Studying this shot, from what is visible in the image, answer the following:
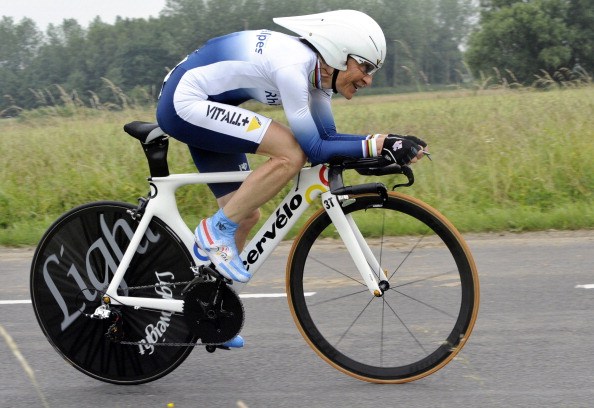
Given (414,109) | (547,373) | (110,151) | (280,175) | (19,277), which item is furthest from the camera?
(414,109)

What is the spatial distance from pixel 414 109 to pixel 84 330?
8213 millimetres

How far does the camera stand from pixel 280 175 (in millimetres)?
4031

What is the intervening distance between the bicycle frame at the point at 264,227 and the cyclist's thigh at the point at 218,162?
0.64ft

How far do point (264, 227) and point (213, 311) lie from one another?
45 centimetres

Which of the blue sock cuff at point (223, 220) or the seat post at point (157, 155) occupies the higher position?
the seat post at point (157, 155)

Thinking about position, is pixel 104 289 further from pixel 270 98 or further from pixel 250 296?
pixel 250 296

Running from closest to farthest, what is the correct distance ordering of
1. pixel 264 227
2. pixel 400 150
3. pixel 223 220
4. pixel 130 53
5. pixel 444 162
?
pixel 400 150
pixel 223 220
pixel 264 227
pixel 444 162
pixel 130 53

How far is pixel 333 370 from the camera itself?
4508mm

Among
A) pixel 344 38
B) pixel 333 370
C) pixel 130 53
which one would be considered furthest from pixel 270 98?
pixel 130 53

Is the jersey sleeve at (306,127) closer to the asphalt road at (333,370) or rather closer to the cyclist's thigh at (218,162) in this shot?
the cyclist's thigh at (218,162)

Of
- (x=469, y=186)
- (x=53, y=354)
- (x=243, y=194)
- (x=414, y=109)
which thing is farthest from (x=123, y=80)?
(x=243, y=194)

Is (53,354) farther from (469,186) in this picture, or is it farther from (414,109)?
(414,109)

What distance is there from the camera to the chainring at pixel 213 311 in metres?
4.20

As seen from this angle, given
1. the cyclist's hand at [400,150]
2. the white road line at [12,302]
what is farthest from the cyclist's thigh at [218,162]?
the white road line at [12,302]
